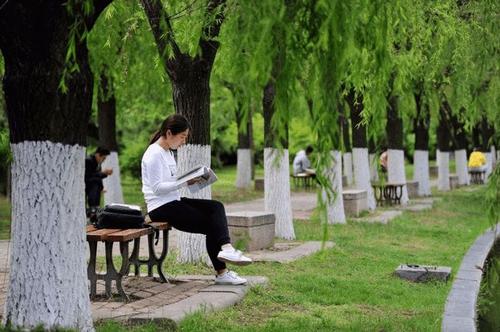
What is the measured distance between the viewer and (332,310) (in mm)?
7648

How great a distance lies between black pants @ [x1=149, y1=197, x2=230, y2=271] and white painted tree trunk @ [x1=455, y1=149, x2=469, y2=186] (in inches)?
1002

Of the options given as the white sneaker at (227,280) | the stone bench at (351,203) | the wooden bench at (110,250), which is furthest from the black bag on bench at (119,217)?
the stone bench at (351,203)

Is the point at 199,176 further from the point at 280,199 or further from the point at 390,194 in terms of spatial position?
the point at 390,194

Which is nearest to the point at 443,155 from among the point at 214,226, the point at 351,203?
the point at 351,203

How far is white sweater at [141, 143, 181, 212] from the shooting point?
789cm

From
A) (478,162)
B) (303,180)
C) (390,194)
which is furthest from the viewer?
(478,162)

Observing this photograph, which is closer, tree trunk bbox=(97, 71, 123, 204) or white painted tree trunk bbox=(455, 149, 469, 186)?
tree trunk bbox=(97, 71, 123, 204)

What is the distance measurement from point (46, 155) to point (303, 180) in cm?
2687

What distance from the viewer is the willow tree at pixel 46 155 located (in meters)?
5.30

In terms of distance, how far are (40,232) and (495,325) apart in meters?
5.10

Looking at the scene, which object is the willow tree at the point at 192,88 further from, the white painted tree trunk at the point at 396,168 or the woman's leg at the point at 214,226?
the white painted tree trunk at the point at 396,168

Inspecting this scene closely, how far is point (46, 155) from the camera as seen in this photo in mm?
5398

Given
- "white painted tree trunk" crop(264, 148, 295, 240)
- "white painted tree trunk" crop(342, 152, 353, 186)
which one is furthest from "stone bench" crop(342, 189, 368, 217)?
"white painted tree trunk" crop(342, 152, 353, 186)

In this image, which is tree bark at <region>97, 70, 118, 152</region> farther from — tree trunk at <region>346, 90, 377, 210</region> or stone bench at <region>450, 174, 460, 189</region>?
stone bench at <region>450, 174, 460, 189</region>
